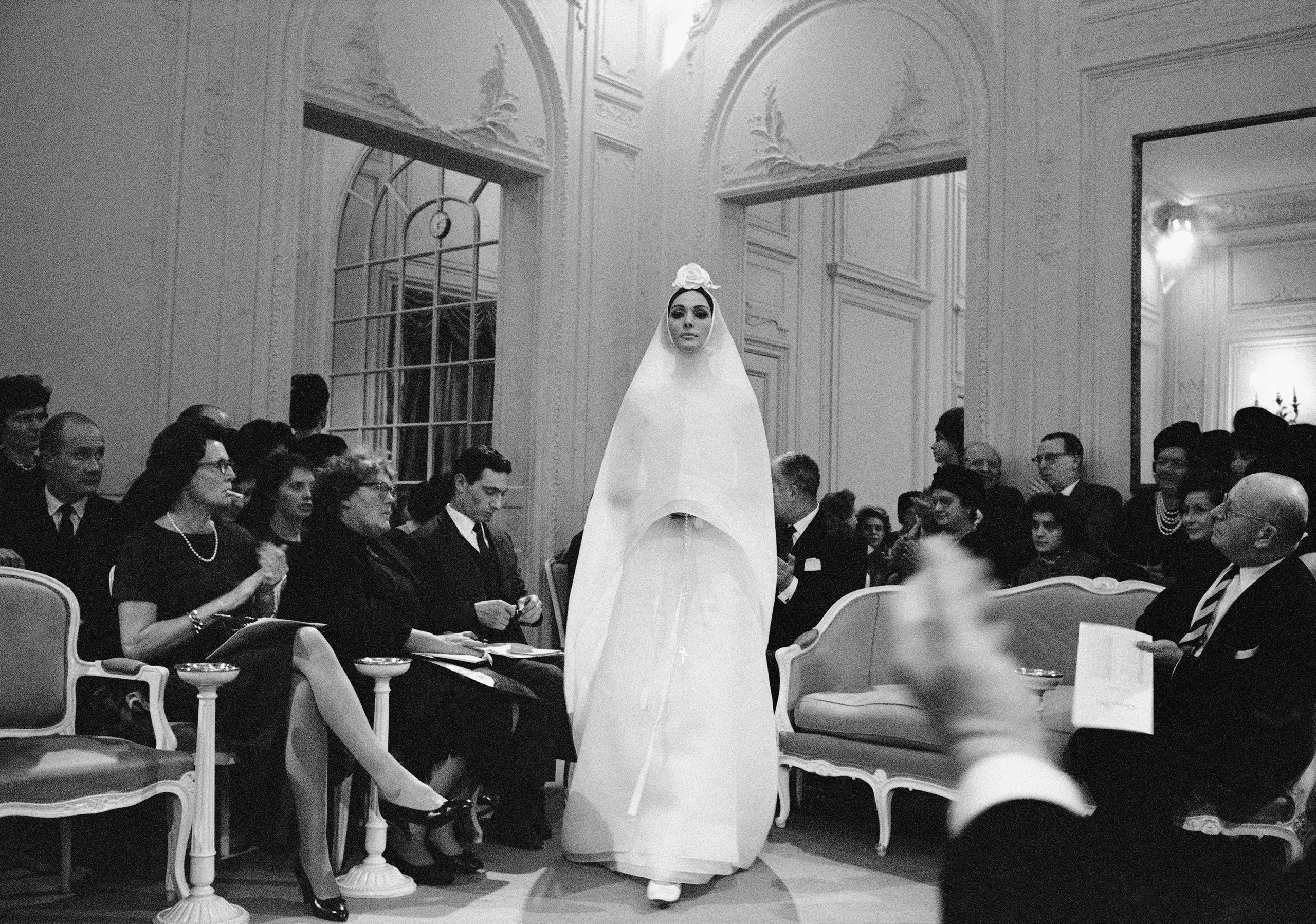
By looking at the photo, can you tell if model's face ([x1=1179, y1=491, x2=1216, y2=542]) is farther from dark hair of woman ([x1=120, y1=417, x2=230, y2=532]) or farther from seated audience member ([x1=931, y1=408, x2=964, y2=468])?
dark hair of woman ([x1=120, y1=417, x2=230, y2=532])

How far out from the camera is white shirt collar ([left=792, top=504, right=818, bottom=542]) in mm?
5562

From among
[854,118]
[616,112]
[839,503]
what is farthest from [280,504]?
[854,118]

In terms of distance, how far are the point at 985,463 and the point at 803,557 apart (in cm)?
142

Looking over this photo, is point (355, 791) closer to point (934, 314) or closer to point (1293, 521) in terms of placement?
point (1293, 521)

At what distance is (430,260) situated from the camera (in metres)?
8.65

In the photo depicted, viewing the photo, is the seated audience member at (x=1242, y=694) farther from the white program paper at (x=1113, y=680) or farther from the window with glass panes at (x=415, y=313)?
the window with glass panes at (x=415, y=313)

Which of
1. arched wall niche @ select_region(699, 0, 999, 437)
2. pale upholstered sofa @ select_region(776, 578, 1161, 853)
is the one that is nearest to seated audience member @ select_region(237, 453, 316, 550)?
pale upholstered sofa @ select_region(776, 578, 1161, 853)

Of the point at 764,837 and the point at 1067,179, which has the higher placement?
the point at 1067,179

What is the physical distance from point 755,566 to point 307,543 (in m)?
1.51

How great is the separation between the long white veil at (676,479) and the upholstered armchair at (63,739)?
4.58 feet

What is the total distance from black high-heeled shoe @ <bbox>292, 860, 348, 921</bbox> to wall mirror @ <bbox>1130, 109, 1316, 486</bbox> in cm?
437

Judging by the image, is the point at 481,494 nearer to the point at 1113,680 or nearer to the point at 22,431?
the point at 22,431

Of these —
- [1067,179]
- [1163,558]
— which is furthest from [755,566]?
[1067,179]

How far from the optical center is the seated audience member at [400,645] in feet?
13.0
